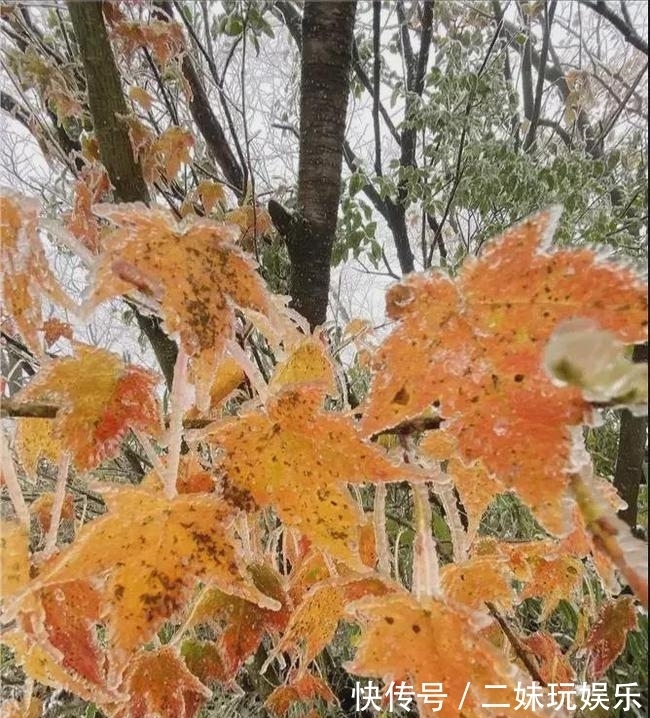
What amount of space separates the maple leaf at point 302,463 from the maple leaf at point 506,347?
0.13 ft

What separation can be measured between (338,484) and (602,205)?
1.08 m

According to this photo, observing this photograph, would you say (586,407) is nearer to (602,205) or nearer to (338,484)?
(338,484)

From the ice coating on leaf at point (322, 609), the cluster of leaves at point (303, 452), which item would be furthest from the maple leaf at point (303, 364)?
the ice coating on leaf at point (322, 609)

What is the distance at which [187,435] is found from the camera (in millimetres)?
315

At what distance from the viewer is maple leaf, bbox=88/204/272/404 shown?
247mm

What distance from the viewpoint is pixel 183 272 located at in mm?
254

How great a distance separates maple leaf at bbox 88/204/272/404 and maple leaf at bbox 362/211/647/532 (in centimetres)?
6

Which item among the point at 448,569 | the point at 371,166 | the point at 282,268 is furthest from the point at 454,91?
the point at 448,569

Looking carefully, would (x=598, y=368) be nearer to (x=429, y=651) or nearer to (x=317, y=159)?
(x=429, y=651)

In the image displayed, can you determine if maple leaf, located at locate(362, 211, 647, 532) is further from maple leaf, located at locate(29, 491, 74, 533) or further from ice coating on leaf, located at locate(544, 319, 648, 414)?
maple leaf, located at locate(29, 491, 74, 533)

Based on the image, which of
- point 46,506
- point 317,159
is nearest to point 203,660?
point 46,506

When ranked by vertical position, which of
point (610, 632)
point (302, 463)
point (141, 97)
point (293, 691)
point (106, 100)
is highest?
point (141, 97)

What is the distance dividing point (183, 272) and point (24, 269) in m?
0.08

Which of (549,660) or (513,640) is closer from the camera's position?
(513,640)
